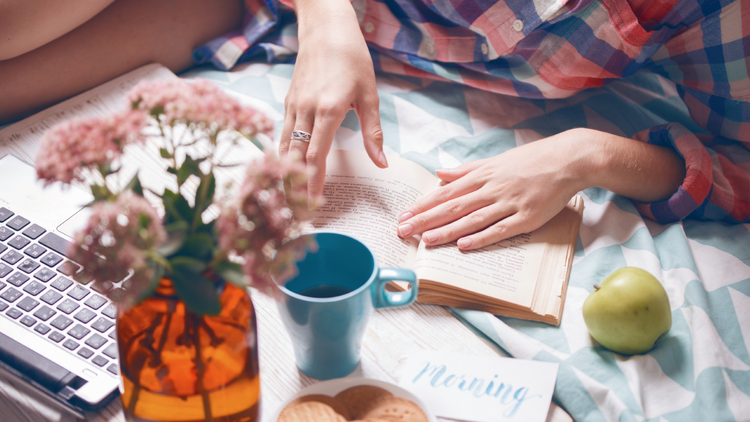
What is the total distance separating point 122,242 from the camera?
0.30 m

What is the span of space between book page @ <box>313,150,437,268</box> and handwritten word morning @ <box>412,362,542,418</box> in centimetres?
17

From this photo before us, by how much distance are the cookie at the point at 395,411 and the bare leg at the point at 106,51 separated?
84cm

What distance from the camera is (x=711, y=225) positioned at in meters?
0.81

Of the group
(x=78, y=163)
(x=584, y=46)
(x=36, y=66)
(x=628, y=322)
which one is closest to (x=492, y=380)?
(x=628, y=322)

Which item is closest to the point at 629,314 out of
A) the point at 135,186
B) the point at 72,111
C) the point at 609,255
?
the point at 609,255

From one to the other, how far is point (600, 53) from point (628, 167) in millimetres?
224

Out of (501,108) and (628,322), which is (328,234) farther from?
(501,108)

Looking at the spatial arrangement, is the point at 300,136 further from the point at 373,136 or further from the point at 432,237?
the point at 432,237

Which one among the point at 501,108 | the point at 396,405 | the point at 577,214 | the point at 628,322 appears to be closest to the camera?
the point at 396,405

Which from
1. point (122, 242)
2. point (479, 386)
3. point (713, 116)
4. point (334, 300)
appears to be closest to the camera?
point (122, 242)

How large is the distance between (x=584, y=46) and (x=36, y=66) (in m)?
0.99

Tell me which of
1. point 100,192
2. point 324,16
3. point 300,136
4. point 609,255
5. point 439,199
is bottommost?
point 609,255

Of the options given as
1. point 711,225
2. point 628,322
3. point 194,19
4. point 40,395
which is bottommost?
point 711,225

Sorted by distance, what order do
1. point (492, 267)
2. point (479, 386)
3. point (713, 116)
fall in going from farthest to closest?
point (713, 116) < point (492, 267) < point (479, 386)
